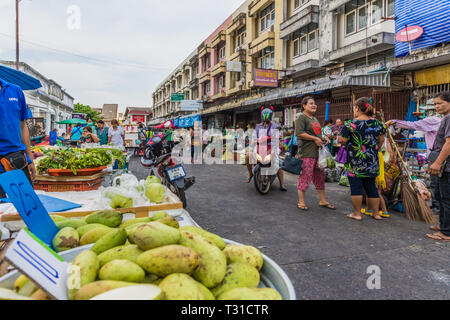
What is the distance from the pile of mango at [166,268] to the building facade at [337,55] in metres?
9.29

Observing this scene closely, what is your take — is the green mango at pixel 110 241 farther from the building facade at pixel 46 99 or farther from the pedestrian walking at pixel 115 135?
the building facade at pixel 46 99

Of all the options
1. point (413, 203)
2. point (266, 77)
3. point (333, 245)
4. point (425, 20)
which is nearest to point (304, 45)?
point (266, 77)

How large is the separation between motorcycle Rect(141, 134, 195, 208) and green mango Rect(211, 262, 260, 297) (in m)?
3.54

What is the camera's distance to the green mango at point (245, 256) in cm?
132

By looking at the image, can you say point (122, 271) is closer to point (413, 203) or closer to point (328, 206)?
point (328, 206)

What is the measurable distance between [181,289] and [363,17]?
13.7 m

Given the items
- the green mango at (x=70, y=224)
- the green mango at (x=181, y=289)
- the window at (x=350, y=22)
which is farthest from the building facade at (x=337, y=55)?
the green mango at (x=181, y=289)

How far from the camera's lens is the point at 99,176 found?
3.51m

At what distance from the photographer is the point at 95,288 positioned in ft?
3.13

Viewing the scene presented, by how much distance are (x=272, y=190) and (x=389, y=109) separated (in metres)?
5.85

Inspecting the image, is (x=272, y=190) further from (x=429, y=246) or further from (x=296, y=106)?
(x=296, y=106)

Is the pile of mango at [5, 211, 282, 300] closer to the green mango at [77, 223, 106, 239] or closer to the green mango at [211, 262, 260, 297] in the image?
the green mango at [211, 262, 260, 297]

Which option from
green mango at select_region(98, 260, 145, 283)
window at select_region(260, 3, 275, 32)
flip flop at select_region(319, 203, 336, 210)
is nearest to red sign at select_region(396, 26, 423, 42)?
flip flop at select_region(319, 203, 336, 210)
